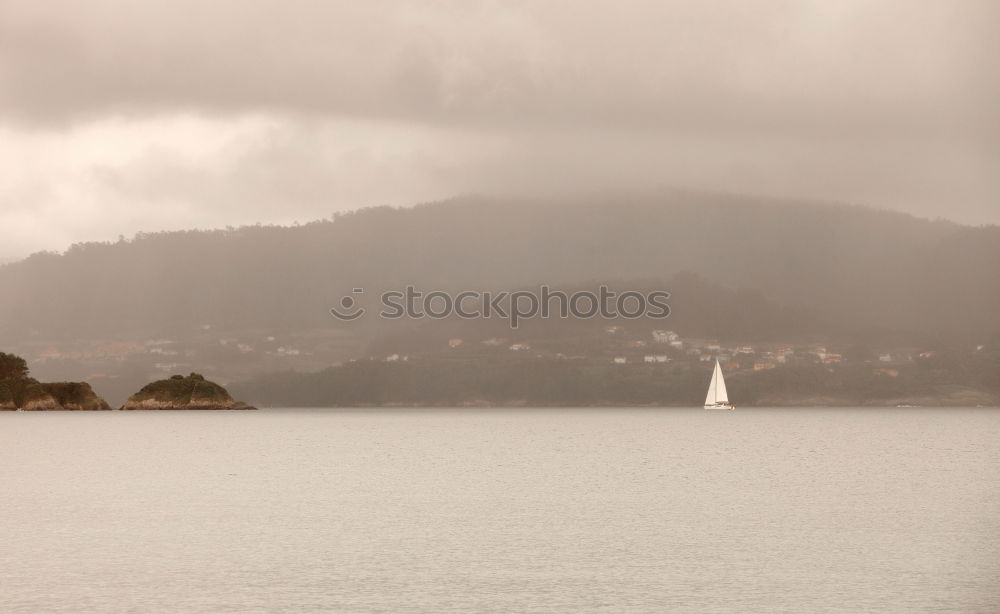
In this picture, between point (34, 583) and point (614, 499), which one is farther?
point (614, 499)

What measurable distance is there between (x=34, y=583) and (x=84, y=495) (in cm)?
4734

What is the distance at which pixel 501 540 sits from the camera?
60531 millimetres

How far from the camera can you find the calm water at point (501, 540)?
141ft

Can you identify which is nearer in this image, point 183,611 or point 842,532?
point 183,611

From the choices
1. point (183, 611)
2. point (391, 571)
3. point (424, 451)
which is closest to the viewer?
point (183, 611)

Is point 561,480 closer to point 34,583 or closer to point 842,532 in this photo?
point 842,532

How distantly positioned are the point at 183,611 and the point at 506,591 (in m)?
12.2

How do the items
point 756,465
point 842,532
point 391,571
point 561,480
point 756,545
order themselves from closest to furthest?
point 391,571, point 756,545, point 842,532, point 561,480, point 756,465

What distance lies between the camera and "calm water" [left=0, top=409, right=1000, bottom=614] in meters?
43.1

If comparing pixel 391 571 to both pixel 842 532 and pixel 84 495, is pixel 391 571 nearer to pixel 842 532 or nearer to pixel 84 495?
pixel 842 532

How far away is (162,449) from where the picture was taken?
17925 cm

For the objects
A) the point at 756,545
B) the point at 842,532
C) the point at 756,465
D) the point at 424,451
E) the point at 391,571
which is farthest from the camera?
the point at 424,451

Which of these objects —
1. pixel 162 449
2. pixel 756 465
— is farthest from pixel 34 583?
pixel 162 449

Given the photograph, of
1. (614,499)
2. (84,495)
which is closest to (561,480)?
(614,499)
